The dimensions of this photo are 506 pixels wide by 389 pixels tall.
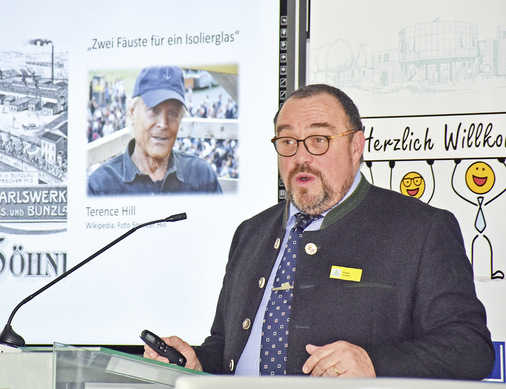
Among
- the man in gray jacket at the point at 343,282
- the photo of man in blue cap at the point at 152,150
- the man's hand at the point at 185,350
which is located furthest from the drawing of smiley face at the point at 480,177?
the man's hand at the point at 185,350

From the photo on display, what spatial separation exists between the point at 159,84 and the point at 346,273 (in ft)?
5.31

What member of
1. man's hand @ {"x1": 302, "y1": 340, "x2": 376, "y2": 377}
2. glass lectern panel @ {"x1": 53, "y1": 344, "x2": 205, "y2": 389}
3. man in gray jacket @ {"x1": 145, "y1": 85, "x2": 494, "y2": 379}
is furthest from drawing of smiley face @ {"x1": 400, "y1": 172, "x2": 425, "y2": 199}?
glass lectern panel @ {"x1": 53, "y1": 344, "x2": 205, "y2": 389}

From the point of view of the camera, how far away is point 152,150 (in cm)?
347

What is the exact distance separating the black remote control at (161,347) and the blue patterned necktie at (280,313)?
1.03 feet

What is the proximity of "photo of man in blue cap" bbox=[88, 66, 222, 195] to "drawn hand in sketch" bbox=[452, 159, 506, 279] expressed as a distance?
1.26 metres

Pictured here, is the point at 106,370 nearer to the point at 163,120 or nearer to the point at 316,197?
the point at 316,197

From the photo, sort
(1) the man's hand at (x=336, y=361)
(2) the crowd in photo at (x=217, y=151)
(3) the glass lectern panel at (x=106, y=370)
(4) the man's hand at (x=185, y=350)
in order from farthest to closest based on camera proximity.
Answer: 1. (2) the crowd in photo at (x=217, y=151)
2. (4) the man's hand at (x=185, y=350)
3. (1) the man's hand at (x=336, y=361)
4. (3) the glass lectern panel at (x=106, y=370)

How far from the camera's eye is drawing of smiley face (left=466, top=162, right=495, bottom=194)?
3.09m

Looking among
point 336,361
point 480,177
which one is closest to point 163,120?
point 480,177

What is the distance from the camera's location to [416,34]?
10.6ft

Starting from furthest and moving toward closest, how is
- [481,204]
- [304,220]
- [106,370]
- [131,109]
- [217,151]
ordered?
[131,109]
[217,151]
[481,204]
[304,220]
[106,370]

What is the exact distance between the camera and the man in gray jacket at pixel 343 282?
202 cm

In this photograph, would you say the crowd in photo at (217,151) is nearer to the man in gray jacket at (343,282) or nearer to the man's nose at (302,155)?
the man in gray jacket at (343,282)

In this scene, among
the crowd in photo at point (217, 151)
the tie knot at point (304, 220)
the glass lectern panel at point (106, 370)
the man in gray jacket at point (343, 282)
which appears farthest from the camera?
the crowd in photo at point (217, 151)
